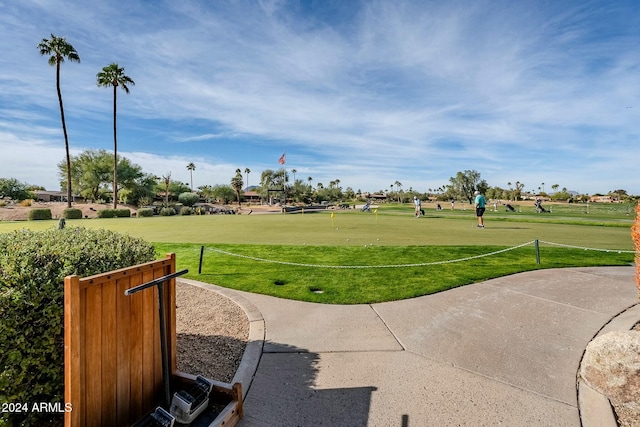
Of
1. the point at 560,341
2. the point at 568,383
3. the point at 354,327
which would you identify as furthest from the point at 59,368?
the point at 560,341

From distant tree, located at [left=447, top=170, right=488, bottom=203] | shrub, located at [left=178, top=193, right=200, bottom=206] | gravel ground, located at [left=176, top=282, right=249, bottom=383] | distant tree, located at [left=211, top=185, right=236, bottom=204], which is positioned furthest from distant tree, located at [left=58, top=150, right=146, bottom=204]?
distant tree, located at [left=447, top=170, right=488, bottom=203]

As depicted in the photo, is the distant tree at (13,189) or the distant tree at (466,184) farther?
the distant tree at (466,184)

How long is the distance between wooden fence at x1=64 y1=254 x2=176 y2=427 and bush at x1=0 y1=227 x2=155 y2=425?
0.46 meters

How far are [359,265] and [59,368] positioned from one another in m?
7.35

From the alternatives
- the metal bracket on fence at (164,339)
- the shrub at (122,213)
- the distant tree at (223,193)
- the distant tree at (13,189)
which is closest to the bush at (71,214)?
the shrub at (122,213)

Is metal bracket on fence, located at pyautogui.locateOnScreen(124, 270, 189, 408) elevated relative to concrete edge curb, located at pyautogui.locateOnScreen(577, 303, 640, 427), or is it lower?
elevated

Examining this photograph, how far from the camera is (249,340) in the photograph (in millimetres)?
4664

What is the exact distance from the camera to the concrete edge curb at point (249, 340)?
3711mm

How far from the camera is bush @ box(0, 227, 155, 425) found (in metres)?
2.40

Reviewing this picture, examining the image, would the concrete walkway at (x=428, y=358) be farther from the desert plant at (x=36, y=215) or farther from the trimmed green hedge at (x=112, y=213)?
the desert plant at (x=36, y=215)

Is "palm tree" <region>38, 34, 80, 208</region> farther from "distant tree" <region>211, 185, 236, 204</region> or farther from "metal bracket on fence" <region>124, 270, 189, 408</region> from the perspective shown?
"distant tree" <region>211, 185, 236, 204</region>

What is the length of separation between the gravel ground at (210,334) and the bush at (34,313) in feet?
4.81

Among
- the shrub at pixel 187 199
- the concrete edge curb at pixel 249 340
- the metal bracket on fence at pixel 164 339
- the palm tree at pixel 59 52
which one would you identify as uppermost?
the palm tree at pixel 59 52

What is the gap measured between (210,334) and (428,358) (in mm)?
3246
